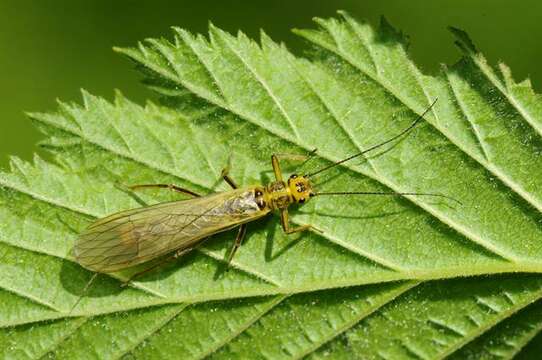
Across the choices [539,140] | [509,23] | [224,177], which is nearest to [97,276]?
[224,177]

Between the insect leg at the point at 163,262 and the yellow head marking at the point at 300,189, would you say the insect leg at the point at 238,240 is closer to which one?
the insect leg at the point at 163,262

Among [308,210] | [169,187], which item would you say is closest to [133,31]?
[169,187]

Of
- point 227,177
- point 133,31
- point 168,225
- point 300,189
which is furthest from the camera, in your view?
point 133,31

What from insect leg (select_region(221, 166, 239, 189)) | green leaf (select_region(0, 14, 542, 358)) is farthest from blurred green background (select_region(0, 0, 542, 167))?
insect leg (select_region(221, 166, 239, 189))

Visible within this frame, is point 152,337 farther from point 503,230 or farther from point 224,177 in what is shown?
point 503,230

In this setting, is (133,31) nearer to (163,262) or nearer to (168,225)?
(168,225)

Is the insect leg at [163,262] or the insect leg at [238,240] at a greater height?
the insect leg at [238,240]

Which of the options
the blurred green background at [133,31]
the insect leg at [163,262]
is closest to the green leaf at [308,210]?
the insect leg at [163,262]
